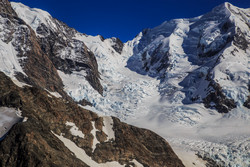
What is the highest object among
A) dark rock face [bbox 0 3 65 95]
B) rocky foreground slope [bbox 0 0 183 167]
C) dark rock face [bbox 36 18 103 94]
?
dark rock face [bbox 36 18 103 94]

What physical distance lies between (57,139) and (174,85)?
12996 centimetres

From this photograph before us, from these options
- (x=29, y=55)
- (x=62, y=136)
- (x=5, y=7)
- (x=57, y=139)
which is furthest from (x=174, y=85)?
(x=57, y=139)

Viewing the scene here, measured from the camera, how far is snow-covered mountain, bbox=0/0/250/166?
307 ft

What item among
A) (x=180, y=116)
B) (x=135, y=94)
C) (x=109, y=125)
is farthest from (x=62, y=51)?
(x=109, y=125)

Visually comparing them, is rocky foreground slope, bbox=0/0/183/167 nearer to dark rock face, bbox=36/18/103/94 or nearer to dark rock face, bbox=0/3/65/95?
dark rock face, bbox=0/3/65/95

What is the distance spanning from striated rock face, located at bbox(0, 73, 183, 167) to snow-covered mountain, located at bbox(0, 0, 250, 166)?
57.0ft

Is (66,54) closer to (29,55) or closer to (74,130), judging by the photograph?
(29,55)

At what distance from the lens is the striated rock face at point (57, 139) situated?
28.9 meters

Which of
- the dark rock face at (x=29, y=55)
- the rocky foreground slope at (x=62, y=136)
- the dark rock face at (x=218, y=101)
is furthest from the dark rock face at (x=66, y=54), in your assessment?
the rocky foreground slope at (x=62, y=136)

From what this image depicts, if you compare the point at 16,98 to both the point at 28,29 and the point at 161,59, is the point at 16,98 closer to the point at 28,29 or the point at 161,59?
the point at 28,29

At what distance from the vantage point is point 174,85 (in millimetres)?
159000

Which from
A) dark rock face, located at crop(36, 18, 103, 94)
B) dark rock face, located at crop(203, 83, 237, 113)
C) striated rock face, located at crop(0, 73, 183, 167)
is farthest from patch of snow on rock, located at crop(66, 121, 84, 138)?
dark rock face, located at crop(36, 18, 103, 94)

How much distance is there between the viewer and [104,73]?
608 feet

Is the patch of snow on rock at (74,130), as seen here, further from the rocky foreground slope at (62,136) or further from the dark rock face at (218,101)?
the dark rock face at (218,101)
